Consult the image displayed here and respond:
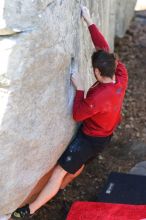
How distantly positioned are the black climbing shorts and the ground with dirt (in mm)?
579

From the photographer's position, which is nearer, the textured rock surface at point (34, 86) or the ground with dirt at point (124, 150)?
the textured rock surface at point (34, 86)

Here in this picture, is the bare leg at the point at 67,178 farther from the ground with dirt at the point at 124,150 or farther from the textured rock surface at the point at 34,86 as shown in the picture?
the textured rock surface at the point at 34,86

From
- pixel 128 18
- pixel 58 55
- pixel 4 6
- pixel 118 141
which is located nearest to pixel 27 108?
pixel 58 55

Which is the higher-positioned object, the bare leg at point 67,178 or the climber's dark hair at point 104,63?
the climber's dark hair at point 104,63

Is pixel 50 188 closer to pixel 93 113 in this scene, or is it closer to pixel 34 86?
pixel 93 113

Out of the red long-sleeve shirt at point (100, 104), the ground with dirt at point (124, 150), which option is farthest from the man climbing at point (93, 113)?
the ground with dirt at point (124, 150)

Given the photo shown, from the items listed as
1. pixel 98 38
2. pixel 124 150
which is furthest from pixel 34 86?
pixel 124 150

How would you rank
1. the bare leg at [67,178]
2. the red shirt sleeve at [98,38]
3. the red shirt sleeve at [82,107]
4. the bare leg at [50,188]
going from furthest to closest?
the bare leg at [67,178]
the bare leg at [50,188]
the red shirt sleeve at [98,38]
the red shirt sleeve at [82,107]

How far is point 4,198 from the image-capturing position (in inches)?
149

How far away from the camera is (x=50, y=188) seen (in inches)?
163

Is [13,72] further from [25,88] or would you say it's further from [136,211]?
[136,211]

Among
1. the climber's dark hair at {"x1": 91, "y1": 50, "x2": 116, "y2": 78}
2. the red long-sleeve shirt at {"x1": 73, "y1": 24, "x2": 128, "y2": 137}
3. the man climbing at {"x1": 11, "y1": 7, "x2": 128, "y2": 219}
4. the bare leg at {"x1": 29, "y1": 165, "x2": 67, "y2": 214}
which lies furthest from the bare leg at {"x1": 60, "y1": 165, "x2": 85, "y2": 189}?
the climber's dark hair at {"x1": 91, "y1": 50, "x2": 116, "y2": 78}

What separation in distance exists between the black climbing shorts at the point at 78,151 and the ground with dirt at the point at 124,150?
58 cm

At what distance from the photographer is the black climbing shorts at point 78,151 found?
160 inches
